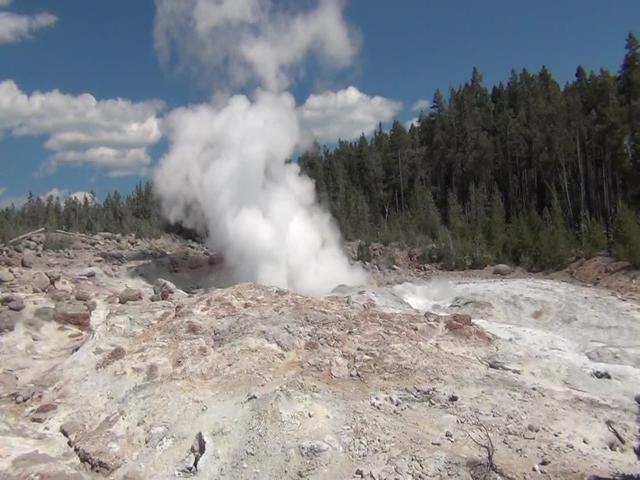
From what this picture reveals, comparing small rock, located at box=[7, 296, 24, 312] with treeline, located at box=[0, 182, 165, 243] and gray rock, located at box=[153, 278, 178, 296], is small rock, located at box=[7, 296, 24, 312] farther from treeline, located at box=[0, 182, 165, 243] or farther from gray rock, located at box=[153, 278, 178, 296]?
treeline, located at box=[0, 182, 165, 243]

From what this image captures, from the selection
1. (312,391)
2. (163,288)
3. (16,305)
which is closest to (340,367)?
(312,391)

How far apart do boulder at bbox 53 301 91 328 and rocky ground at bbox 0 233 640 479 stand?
0.13ft

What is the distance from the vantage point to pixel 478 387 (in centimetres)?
1154

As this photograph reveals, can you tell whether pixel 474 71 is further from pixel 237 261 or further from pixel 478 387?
pixel 478 387

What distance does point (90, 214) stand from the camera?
3285 inches

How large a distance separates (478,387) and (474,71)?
5948cm

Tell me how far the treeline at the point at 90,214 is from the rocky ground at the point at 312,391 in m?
47.5

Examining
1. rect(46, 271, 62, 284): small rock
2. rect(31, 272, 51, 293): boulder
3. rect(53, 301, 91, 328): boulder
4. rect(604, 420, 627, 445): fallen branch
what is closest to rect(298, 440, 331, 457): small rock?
rect(604, 420, 627, 445): fallen branch

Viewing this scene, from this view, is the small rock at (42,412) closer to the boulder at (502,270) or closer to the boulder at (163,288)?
the boulder at (163,288)

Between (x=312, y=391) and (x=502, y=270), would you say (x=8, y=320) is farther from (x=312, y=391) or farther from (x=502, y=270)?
(x=502, y=270)

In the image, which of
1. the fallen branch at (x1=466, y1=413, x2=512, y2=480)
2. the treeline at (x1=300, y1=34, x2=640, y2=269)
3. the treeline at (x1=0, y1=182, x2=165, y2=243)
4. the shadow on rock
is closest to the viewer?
the fallen branch at (x1=466, y1=413, x2=512, y2=480)

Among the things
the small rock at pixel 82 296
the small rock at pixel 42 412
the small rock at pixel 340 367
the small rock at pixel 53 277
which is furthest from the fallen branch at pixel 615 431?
the small rock at pixel 53 277

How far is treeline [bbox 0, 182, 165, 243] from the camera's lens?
67.0 meters

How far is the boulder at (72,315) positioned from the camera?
1800 cm
